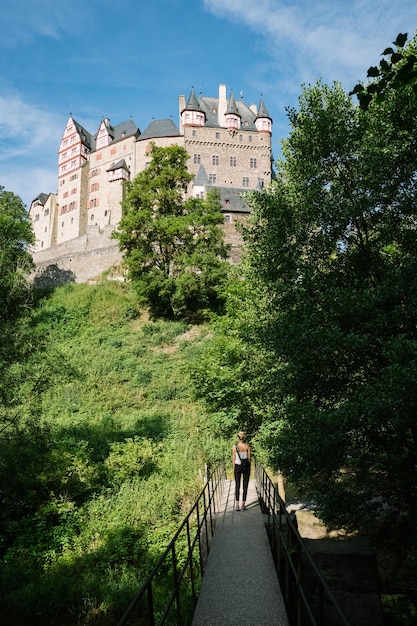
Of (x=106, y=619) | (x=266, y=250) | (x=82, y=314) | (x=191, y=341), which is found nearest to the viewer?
(x=106, y=619)

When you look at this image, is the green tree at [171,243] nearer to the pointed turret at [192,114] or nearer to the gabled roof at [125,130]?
the pointed turret at [192,114]

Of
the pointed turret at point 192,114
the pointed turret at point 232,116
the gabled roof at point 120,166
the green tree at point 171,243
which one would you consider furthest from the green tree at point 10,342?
the pointed turret at point 232,116

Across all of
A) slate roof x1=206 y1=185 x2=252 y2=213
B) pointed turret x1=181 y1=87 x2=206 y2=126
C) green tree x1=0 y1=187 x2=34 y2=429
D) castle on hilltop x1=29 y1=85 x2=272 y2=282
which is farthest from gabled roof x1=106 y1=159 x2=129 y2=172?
green tree x1=0 y1=187 x2=34 y2=429

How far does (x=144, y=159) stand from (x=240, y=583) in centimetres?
6008

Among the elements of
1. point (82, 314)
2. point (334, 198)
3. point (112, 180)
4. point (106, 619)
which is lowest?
point (106, 619)

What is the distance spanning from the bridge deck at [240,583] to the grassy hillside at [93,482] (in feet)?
10.5

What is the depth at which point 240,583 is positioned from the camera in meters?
6.00

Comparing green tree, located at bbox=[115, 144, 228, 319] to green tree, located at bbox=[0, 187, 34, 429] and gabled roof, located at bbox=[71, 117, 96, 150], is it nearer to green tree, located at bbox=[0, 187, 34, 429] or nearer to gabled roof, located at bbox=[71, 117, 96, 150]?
green tree, located at bbox=[0, 187, 34, 429]

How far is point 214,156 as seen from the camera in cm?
5850

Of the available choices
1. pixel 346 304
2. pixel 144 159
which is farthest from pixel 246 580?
pixel 144 159

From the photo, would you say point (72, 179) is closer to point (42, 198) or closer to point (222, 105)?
point (42, 198)

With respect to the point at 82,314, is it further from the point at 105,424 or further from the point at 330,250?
the point at 330,250

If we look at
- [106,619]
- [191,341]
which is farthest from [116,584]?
[191,341]

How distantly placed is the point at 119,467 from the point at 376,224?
35.2 feet
